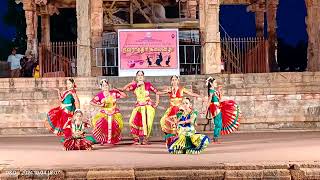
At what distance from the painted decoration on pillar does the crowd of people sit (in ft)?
Result: 17.0

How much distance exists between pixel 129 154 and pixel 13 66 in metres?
16.1

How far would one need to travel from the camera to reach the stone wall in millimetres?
17234

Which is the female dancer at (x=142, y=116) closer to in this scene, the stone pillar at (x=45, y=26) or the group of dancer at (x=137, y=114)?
the group of dancer at (x=137, y=114)

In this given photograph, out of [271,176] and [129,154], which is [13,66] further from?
[271,176]

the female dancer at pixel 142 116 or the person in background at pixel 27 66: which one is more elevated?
the person in background at pixel 27 66

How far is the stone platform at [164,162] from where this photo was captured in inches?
331

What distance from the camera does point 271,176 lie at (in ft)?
27.6

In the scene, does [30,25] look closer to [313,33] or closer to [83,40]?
[83,40]

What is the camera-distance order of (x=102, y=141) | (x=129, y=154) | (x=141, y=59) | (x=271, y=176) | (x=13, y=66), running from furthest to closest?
(x=13, y=66) → (x=141, y=59) → (x=102, y=141) → (x=129, y=154) → (x=271, y=176)

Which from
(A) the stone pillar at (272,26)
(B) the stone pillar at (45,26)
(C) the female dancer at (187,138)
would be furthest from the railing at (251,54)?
(B) the stone pillar at (45,26)

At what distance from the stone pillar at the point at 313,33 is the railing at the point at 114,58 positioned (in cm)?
449

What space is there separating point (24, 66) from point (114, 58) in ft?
14.8

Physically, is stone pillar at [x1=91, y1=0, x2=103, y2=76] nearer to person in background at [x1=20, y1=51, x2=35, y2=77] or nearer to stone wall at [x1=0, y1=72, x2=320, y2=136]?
person in background at [x1=20, y1=51, x2=35, y2=77]

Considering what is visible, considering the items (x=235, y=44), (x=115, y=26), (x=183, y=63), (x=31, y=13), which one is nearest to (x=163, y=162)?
(x=183, y=63)
